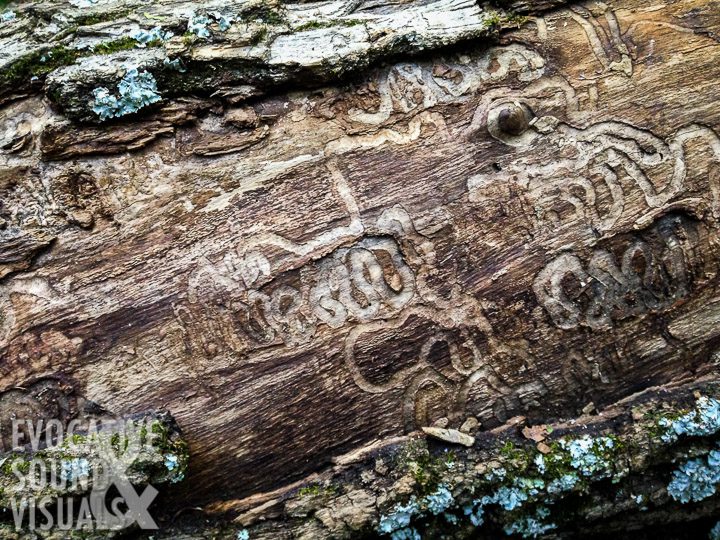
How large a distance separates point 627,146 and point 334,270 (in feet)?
4.95

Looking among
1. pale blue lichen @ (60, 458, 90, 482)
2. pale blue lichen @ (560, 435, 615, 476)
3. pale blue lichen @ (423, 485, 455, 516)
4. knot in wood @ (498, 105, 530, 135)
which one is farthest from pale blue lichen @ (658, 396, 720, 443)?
pale blue lichen @ (60, 458, 90, 482)

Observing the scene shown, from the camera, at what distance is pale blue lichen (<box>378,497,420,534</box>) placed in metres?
2.64

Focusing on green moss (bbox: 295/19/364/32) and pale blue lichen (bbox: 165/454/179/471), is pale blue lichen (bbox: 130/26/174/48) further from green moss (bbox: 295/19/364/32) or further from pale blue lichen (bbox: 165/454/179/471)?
pale blue lichen (bbox: 165/454/179/471)

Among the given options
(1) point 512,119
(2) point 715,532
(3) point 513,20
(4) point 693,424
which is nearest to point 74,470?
(1) point 512,119

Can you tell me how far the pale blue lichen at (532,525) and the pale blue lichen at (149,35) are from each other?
2.74 metres

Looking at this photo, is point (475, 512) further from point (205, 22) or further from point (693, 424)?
point (205, 22)

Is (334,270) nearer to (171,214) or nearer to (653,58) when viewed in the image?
(171,214)

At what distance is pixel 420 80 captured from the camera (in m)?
2.95

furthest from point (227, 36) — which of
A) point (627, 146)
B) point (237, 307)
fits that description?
point (627, 146)

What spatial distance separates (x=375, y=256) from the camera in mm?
2812

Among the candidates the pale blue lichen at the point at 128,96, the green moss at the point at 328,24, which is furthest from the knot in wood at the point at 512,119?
the pale blue lichen at the point at 128,96

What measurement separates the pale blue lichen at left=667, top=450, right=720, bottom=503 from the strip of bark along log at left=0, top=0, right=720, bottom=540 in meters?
0.02

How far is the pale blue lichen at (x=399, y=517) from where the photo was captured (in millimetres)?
2641

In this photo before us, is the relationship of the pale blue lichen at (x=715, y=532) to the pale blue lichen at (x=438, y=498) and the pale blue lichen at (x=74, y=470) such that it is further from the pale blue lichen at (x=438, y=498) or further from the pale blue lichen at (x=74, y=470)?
the pale blue lichen at (x=74, y=470)
